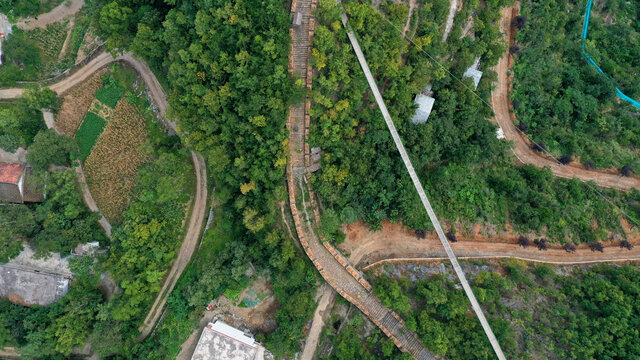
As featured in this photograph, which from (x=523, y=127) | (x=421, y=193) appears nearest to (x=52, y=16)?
(x=421, y=193)

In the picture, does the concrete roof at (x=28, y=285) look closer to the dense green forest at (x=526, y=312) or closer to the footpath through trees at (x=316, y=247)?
the footpath through trees at (x=316, y=247)

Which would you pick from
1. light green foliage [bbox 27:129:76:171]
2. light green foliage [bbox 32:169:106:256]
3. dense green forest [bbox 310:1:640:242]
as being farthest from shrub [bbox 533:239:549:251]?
light green foliage [bbox 27:129:76:171]

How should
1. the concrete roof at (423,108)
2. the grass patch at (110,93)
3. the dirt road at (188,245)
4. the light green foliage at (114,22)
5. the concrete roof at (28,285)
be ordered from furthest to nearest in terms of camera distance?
the grass patch at (110,93)
the dirt road at (188,245)
the concrete roof at (28,285)
the light green foliage at (114,22)
the concrete roof at (423,108)

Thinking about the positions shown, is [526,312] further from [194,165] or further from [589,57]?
[194,165]

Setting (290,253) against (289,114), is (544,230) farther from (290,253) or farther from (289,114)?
(289,114)

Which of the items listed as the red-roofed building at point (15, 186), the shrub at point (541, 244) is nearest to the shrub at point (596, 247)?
the shrub at point (541, 244)

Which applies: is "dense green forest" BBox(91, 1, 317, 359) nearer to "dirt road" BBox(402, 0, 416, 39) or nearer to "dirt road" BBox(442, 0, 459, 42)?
"dirt road" BBox(402, 0, 416, 39)

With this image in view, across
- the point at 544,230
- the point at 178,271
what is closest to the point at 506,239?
the point at 544,230
